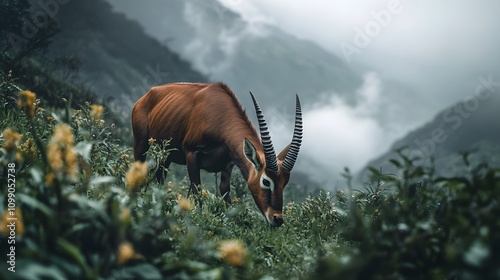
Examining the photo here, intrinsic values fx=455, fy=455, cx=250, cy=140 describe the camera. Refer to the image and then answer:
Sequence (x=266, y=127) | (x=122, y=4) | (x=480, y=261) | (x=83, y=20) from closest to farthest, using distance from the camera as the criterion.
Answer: (x=480, y=261)
(x=266, y=127)
(x=83, y=20)
(x=122, y=4)

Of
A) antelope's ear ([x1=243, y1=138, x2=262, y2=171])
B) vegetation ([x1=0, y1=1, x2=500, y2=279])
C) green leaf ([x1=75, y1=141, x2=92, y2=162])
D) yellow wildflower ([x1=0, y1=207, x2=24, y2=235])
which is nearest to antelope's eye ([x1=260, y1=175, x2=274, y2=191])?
antelope's ear ([x1=243, y1=138, x2=262, y2=171])

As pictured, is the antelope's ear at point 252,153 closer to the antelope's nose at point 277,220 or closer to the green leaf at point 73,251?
the antelope's nose at point 277,220

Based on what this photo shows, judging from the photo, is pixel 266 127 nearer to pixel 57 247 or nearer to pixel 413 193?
pixel 413 193

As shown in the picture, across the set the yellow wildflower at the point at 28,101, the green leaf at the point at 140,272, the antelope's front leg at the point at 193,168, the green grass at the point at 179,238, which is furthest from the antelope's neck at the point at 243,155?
the green leaf at the point at 140,272

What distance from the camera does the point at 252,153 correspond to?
19.2 ft

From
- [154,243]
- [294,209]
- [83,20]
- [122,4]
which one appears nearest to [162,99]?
[294,209]

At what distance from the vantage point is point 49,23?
13.3m

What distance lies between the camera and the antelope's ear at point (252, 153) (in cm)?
579

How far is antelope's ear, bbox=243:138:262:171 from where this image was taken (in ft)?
19.0

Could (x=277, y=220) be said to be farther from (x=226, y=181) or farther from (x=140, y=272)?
(x=140, y=272)

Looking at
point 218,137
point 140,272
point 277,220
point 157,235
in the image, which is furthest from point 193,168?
point 140,272

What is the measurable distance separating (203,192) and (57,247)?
2.90 meters

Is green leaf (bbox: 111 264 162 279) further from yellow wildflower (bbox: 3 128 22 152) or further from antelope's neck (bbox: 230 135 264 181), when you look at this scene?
antelope's neck (bbox: 230 135 264 181)

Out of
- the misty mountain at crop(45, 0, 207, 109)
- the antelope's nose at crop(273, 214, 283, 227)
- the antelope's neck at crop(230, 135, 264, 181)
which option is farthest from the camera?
the misty mountain at crop(45, 0, 207, 109)
